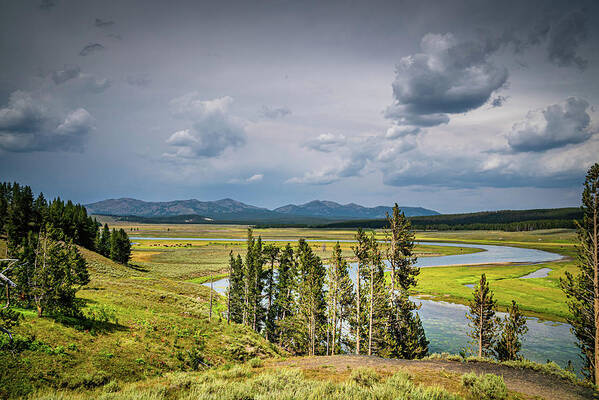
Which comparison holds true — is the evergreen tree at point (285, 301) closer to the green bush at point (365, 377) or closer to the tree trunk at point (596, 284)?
the green bush at point (365, 377)

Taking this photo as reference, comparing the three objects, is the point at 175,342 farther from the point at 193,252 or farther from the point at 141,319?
the point at 193,252

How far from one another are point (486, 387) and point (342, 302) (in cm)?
2081

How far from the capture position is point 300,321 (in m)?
35.0

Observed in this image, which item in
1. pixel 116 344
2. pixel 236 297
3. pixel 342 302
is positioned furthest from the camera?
pixel 236 297

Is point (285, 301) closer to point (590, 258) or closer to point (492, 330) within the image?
point (492, 330)

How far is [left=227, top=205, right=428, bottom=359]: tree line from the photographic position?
90.2ft

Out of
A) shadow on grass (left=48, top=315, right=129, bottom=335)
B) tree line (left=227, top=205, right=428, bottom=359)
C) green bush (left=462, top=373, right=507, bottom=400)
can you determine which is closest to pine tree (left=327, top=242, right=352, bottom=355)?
tree line (left=227, top=205, right=428, bottom=359)

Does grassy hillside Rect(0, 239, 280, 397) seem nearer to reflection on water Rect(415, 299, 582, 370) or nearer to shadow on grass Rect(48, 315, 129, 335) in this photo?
shadow on grass Rect(48, 315, 129, 335)

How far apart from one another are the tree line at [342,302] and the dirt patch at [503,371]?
8377 millimetres

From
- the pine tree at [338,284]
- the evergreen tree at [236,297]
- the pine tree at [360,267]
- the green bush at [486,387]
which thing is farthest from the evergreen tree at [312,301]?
the green bush at [486,387]

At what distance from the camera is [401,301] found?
27.6 metres

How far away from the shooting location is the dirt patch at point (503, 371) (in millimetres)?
13500

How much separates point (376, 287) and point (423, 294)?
114ft

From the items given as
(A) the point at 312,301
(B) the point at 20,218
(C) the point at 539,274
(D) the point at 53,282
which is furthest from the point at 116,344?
(C) the point at 539,274
